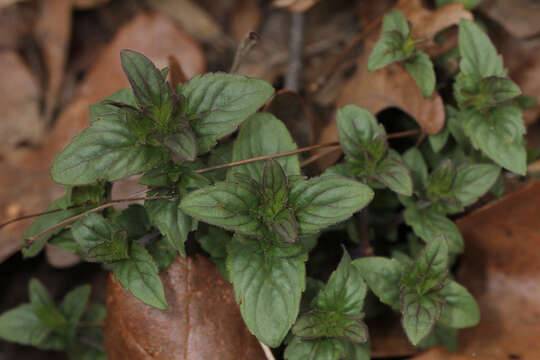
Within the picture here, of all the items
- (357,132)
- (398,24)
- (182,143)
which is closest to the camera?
(182,143)

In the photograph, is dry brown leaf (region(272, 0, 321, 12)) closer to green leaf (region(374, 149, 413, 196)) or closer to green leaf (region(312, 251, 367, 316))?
green leaf (region(374, 149, 413, 196))

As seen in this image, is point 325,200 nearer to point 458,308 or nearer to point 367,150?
point 367,150

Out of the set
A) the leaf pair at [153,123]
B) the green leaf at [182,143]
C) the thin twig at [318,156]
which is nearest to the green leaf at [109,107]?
the leaf pair at [153,123]

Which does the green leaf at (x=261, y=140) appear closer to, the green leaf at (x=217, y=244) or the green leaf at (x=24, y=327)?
the green leaf at (x=217, y=244)

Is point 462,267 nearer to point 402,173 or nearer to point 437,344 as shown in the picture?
point 437,344

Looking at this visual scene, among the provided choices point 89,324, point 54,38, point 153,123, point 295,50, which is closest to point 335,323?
point 153,123

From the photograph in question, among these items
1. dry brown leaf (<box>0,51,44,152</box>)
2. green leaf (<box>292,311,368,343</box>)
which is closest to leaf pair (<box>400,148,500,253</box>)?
green leaf (<box>292,311,368,343</box>)
